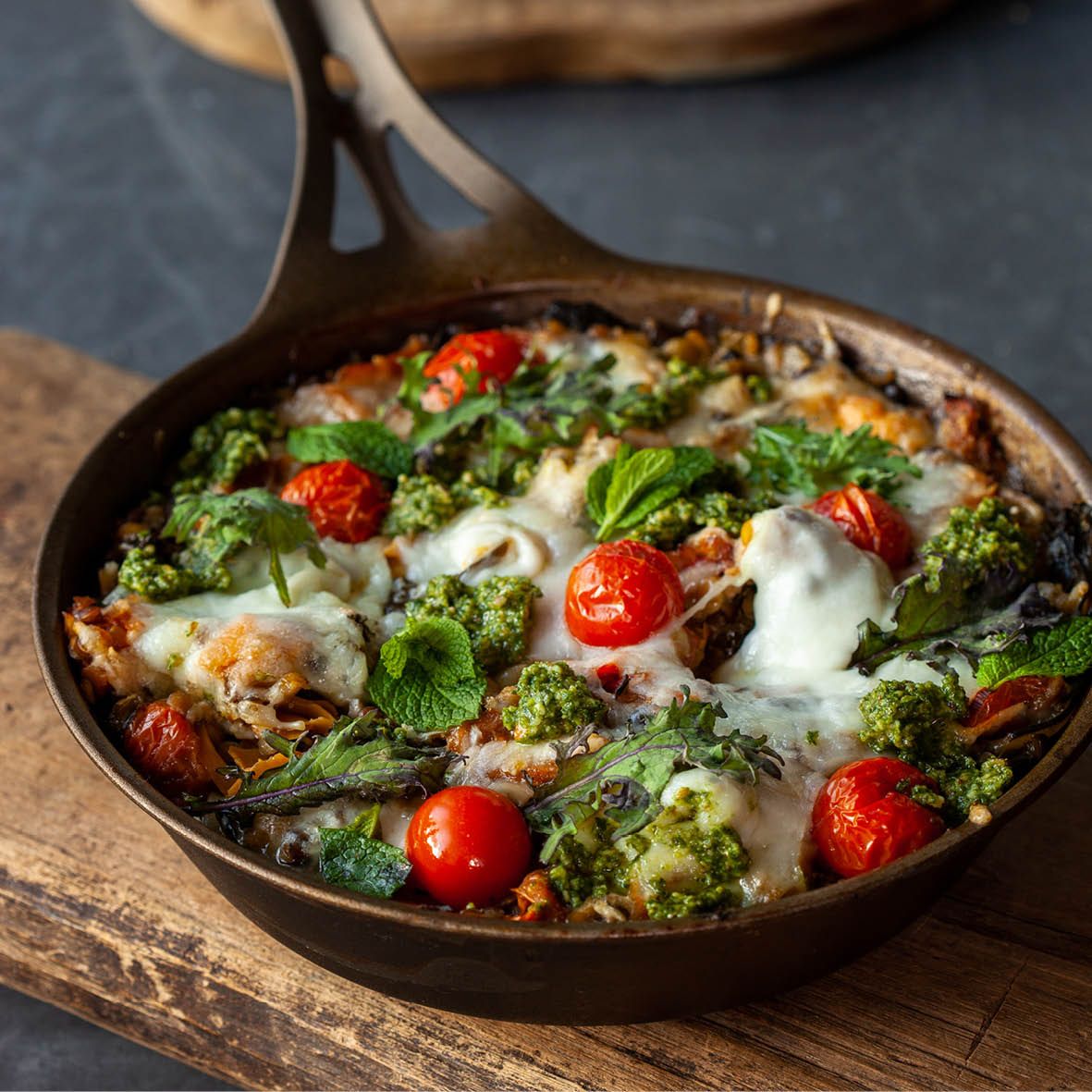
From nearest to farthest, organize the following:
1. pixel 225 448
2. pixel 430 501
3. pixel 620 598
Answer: pixel 620 598
pixel 430 501
pixel 225 448

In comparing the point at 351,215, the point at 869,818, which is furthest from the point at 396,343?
the point at 351,215

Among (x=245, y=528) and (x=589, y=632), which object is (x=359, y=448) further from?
(x=589, y=632)

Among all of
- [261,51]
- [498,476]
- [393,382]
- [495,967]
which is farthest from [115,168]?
[495,967]

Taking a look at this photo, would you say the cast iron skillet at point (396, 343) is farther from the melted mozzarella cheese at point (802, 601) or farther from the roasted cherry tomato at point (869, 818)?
the melted mozzarella cheese at point (802, 601)

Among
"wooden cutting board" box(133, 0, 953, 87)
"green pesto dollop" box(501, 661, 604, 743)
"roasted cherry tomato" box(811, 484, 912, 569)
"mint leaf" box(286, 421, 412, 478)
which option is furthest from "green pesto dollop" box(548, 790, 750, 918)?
"wooden cutting board" box(133, 0, 953, 87)

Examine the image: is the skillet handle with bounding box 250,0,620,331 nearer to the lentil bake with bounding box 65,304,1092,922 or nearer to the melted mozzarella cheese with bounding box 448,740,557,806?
the lentil bake with bounding box 65,304,1092,922

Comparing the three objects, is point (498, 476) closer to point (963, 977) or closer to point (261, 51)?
point (963, 977)
